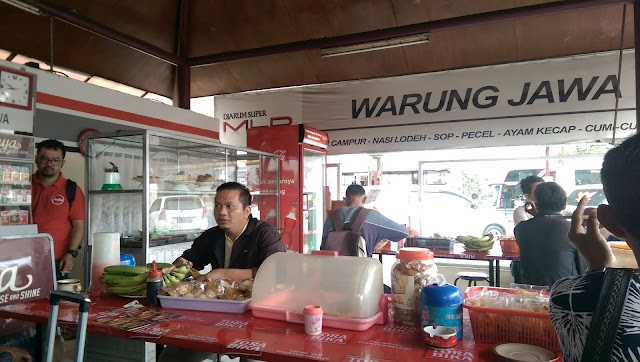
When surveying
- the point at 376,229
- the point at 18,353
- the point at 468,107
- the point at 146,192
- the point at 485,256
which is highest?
the point at 468,107

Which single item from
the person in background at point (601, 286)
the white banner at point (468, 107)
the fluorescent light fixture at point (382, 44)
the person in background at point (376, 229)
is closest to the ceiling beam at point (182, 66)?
the white banner at point (468, 107)

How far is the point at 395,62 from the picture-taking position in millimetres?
6398

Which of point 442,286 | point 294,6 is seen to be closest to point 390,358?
point 442,286

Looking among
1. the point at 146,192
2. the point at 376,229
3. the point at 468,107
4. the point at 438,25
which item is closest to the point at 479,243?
the point at 376,229

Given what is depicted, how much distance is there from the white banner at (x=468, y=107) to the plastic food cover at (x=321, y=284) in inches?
182

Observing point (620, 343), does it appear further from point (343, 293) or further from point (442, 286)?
point (343, 293)

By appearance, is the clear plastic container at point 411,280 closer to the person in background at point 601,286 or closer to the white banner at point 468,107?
the person in background at point 601,286

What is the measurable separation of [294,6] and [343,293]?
17.7 ft

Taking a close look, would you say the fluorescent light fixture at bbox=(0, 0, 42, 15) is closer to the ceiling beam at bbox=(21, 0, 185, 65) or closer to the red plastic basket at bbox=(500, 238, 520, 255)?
the ceiling beam at bbox=(21, 0, 185, 65)

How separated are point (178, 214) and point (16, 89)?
6.73ft

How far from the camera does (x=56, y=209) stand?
407 cm

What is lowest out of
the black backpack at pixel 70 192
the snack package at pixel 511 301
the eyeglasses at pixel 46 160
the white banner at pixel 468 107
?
the snack package at pixel 511 301

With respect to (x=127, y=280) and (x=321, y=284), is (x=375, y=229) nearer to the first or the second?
(x=321, y=284)

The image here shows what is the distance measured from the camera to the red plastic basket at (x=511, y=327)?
1524 millimetres
